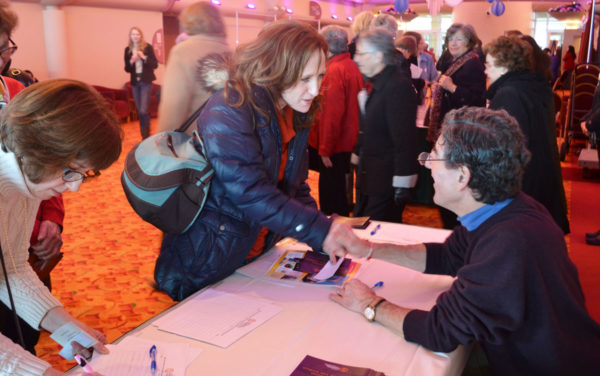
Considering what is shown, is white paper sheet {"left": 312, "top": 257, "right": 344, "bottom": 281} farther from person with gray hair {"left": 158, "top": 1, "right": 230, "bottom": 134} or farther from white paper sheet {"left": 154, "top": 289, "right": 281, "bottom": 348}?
person with gray hair {"left": 158, "top": 1, "right": 230, "bottom": 134}

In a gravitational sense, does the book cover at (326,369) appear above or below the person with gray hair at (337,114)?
below

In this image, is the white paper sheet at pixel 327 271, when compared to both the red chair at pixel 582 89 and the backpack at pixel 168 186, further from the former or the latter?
the red chair at pixel 582 89

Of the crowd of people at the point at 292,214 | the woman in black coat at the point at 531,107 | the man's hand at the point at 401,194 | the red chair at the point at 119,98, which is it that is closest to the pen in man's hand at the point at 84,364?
the crowd of people at the point at 292,214

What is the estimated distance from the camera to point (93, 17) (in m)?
11.2

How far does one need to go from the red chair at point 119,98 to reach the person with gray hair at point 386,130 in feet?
27.9

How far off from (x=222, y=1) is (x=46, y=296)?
1219 cm

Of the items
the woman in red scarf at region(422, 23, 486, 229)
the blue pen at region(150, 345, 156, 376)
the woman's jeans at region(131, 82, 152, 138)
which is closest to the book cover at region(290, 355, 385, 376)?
the blue pen at region(150, 345, 156, 376)

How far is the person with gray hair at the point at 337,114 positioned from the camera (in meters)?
4.02

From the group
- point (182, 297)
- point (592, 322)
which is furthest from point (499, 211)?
point (182, 297)

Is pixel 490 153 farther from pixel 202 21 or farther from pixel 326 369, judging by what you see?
pixel 202 21

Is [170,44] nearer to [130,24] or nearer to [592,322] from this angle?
[130,24]

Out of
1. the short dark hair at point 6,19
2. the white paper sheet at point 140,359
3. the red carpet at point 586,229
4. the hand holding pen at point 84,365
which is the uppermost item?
the short dark hair at point 6,19

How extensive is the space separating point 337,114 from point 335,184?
0.59m

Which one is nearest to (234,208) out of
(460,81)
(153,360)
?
(153,360)
